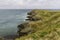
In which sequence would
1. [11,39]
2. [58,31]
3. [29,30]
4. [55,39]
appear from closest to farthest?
[55,39] → [58,31] → [29,30] → [11,39]

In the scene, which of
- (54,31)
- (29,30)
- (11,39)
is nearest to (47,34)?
(54,31)

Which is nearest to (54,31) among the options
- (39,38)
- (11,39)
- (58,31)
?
(58,31)

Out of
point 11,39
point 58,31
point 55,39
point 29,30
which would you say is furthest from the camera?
point 11,39

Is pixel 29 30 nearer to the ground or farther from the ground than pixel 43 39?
nearer to the ground

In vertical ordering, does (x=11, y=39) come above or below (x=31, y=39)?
below

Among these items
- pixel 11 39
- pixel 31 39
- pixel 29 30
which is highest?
pixel 31 39

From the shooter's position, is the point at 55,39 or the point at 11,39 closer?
the point at 55,39

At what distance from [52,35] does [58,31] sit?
1.38 m

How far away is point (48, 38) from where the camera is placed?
2848 centimetres

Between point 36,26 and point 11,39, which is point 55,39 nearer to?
point 36,26

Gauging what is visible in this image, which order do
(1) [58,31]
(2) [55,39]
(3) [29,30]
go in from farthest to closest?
1. (3) [29,30]
2. (1) [58,31]
3. (2) [55,39]

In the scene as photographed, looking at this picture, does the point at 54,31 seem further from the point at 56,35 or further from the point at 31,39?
the point at 31,39

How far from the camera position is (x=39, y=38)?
29734 millimetres

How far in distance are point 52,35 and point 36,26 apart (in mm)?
19281
